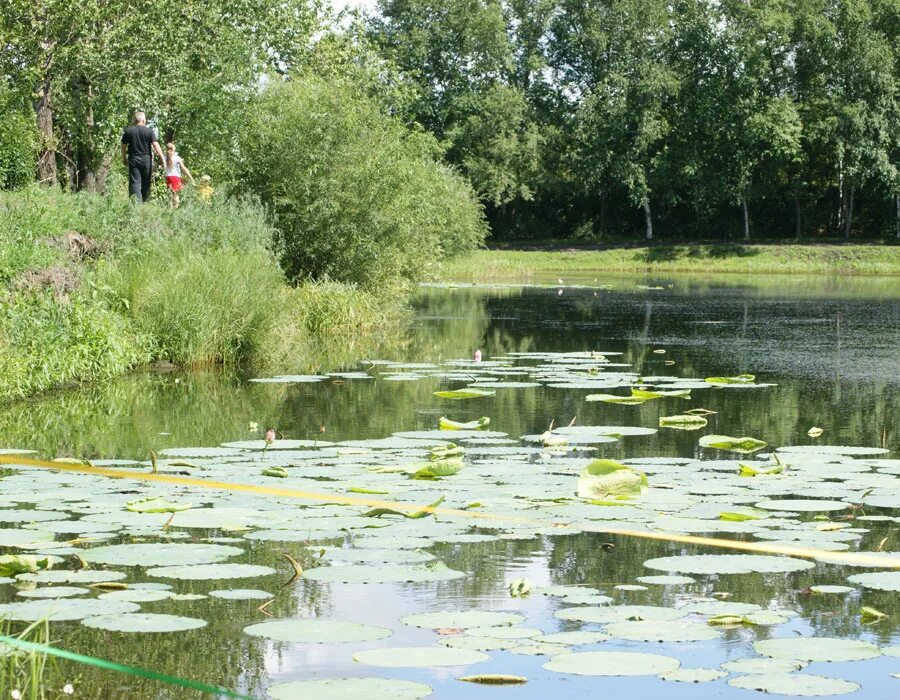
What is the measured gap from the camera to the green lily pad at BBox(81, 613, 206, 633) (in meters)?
4.66

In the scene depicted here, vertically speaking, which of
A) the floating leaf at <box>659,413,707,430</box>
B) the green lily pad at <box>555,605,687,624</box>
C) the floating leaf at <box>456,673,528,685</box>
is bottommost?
the floating leaf at <box>456,673,528,685</box>

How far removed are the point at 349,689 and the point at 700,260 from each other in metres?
52.9

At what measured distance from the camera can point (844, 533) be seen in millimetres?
6305

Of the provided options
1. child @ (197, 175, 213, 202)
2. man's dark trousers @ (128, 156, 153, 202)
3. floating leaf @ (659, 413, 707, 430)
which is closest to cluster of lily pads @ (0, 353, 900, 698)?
floating leaf @ (659, 413, 707, 430)

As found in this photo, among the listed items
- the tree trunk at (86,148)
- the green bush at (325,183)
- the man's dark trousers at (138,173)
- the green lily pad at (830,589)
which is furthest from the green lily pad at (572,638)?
the tree trunk at (86,148)

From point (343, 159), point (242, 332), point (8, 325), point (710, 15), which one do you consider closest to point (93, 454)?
point (8, 325)

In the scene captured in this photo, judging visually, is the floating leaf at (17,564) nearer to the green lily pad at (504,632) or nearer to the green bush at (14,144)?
the green lily pad at (504,632)

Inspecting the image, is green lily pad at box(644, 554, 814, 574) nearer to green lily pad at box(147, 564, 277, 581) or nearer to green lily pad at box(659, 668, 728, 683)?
green lily pad at box(659, 668, 728, 683)

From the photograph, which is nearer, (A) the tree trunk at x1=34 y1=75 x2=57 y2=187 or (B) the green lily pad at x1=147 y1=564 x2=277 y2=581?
(B) the green lily pad at x1=147 y1=564 x2=277 y2=581

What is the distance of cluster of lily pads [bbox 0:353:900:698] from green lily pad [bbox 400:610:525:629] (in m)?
0.01

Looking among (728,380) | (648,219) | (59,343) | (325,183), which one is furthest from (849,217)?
(59,343)

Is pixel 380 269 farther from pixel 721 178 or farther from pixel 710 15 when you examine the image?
pixel 710 15

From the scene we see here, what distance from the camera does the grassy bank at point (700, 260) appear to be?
51719 millimetres

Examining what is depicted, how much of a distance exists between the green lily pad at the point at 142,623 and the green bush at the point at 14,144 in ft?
72.5
